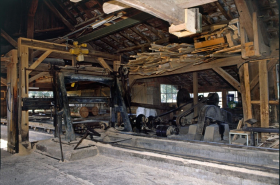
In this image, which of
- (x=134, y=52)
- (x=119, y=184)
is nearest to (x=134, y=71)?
(x=134, y=52)

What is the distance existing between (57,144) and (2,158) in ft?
5.05

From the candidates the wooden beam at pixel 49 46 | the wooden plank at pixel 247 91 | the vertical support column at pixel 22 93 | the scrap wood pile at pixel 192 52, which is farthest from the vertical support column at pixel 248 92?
the vertical support column at pixel 22 93

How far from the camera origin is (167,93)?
12.5 m

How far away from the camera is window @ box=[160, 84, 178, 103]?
40.1 feet

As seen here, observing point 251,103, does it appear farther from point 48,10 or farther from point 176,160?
point 48,10

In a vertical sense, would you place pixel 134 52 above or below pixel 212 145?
above

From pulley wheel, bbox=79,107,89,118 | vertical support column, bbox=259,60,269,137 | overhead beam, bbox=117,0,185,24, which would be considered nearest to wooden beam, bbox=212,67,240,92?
vertical support column, bbox=259,60,269,137

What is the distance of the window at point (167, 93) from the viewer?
12212 mm

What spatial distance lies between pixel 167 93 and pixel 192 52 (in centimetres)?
665

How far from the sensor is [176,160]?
12.6 ft

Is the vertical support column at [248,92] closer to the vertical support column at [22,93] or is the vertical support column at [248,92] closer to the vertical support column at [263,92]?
the vertical support column at [263,92]

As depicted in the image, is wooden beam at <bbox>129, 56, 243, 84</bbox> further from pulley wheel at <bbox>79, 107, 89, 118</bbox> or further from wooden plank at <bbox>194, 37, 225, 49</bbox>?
pulley wheel at <bbox>79, 107, 89, 118</bbox>

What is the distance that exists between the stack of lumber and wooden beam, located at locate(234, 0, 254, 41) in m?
1.58

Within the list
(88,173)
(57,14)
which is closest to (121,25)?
(57,14)
